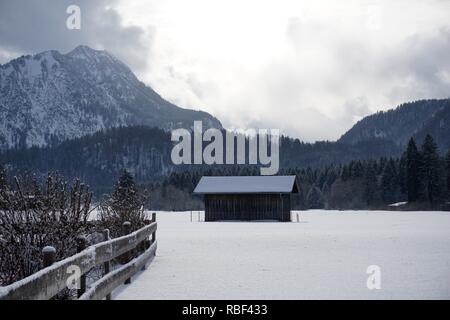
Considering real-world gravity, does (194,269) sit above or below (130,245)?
below

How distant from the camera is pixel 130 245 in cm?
1069

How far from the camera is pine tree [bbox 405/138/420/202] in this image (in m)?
83.8

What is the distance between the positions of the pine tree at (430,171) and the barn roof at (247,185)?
3845 cm

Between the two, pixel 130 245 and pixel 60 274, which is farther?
pixel 130 245

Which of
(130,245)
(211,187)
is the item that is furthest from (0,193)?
(211,187)

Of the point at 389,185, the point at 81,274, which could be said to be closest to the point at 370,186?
the point at 389,185

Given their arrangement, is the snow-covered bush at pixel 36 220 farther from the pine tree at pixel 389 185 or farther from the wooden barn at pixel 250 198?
the pine tree at pixel 389 185

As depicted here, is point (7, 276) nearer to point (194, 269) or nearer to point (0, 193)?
point (0, 193)

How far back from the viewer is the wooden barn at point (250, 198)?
48375 mm

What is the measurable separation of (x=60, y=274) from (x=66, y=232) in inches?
174

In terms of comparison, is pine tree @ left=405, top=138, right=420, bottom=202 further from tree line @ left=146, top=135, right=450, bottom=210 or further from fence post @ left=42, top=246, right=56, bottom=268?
fence post @ left=42, top=246, right=56, bottom=268

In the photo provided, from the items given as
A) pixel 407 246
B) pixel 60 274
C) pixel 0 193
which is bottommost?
pixel 407 246

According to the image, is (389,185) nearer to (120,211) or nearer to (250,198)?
(250,198)

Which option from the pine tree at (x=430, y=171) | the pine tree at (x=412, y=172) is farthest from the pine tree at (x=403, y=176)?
the pine tree at (x=430, y=171)
